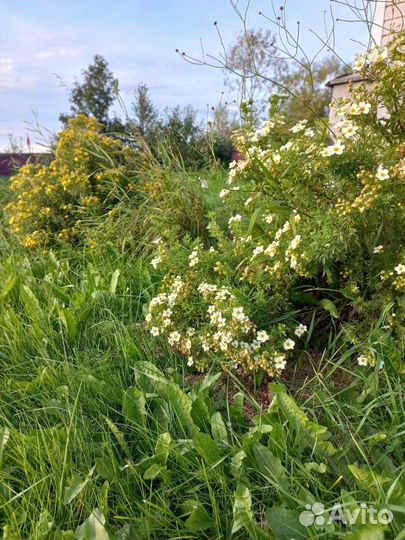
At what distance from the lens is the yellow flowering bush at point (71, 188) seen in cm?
370

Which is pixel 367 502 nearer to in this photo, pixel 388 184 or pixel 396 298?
pixel 396 298

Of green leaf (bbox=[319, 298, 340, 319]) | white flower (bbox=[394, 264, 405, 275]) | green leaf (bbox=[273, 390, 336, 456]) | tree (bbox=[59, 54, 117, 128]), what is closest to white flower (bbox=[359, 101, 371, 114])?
white flower (bbox=[394, 264, 405, 275])

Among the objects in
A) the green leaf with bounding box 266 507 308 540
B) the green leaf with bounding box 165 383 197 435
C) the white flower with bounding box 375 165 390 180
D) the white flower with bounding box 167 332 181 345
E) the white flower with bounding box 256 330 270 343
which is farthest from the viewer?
the white flower with bounding box 167 332 181 345

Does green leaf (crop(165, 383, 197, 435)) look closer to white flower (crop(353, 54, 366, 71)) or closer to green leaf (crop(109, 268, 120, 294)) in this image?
green leaf (crop(109, 268, 120, 294))

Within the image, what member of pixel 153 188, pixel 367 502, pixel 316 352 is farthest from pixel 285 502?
pixel 153 188

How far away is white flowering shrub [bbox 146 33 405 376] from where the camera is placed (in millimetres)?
1690

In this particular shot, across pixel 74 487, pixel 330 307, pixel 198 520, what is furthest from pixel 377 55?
pixel 74 487

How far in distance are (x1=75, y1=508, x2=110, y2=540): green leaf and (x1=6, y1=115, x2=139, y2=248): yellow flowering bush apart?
8.72 ft

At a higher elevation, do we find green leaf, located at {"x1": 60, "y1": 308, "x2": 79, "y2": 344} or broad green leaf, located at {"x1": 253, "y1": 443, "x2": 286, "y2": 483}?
green leaf, located at {"x1": 60, "y1": 308, "x2": 79, "y2": 344}

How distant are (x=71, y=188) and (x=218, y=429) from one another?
285 cm

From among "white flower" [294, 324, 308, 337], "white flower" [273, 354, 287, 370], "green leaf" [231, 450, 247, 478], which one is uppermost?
"white flower" [294, 324, 308, 337]

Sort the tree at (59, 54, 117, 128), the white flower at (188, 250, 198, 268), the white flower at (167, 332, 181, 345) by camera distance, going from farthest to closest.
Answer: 1. the tree at (59, 54, 117, 128)
2. the white flower at (188, 250, 198, 268)
3. the white flower at (167, 332, 181, 345)

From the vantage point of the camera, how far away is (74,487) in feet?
4.33

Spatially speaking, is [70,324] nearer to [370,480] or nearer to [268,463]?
[268,463]
